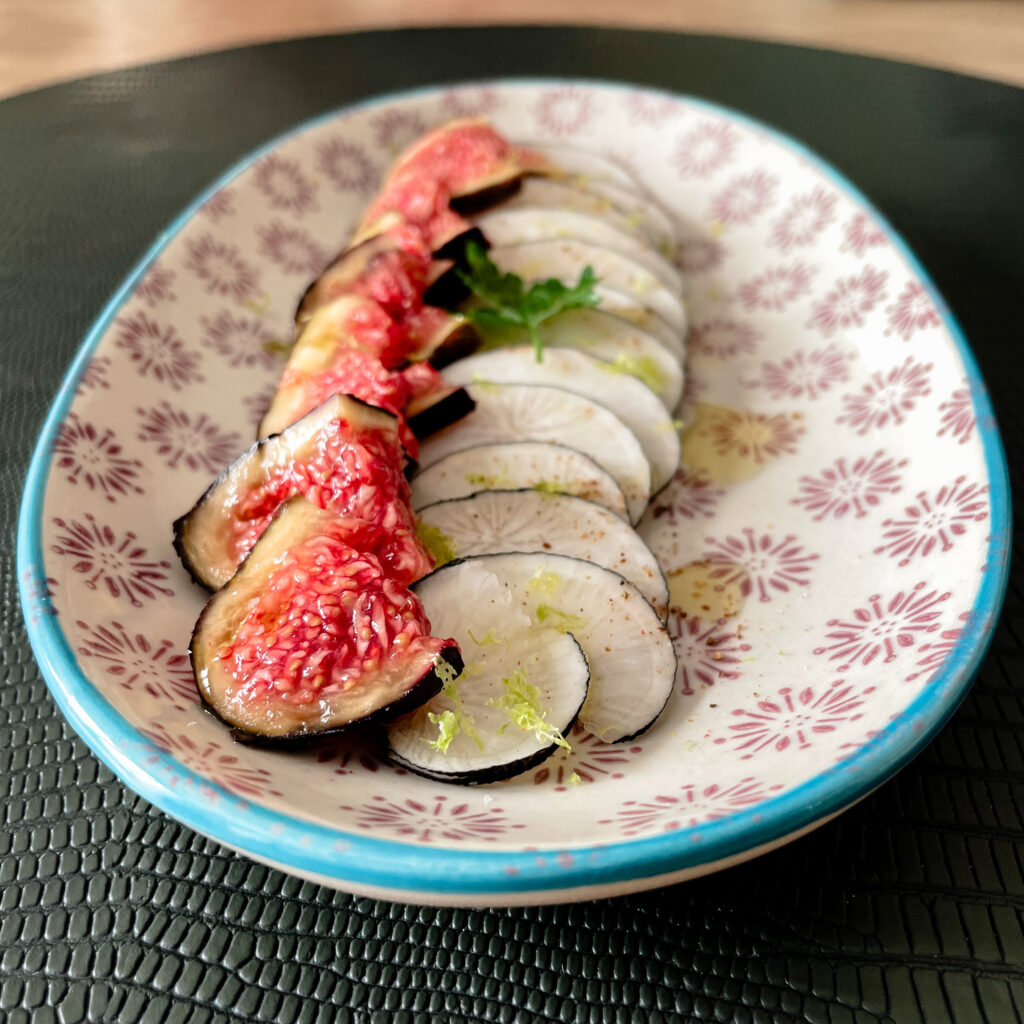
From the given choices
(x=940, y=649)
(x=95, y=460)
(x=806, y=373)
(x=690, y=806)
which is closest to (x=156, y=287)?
(x=95, y=460)

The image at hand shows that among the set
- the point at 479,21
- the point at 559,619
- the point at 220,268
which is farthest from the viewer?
the point at 479,21

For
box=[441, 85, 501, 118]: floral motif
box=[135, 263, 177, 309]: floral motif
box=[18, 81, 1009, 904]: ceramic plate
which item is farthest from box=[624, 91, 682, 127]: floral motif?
box=[135, 263, 177, 309]: floral motif

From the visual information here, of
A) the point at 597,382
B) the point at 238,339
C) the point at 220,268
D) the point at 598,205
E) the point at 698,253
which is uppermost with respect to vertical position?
the point at 220,268

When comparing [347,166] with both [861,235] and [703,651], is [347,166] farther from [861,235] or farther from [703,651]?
[703,651]

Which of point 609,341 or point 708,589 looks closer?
point 708,589

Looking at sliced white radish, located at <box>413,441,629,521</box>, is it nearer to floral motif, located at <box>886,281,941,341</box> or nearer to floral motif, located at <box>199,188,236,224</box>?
floral motif, located at <box>886,281,941,341</box>

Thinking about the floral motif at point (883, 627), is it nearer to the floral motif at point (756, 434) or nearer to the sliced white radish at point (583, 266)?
the floral motif at point (756, 434)
